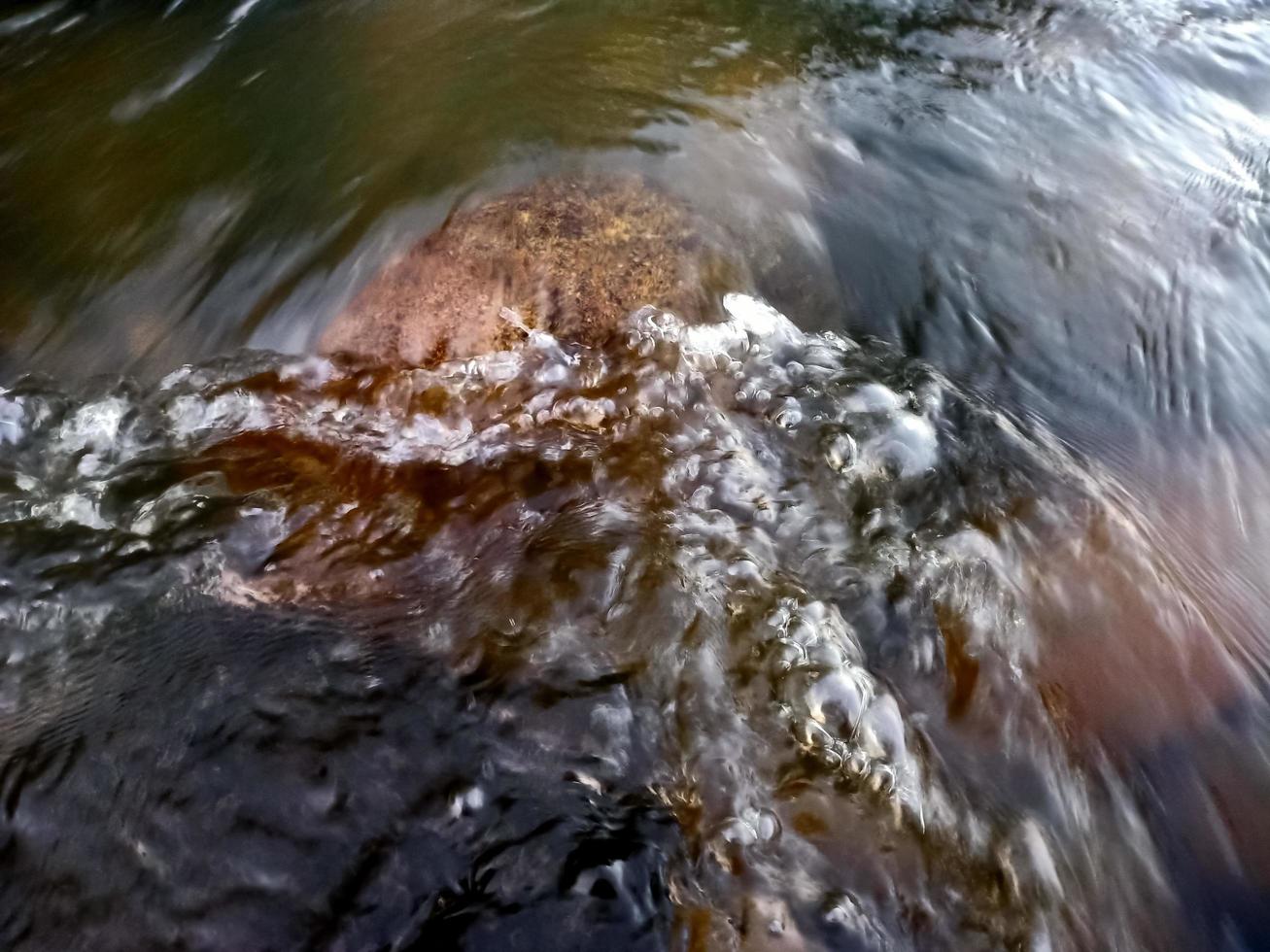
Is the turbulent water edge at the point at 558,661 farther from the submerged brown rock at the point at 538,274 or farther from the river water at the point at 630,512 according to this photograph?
the submerged brown rock at the point at 538,274

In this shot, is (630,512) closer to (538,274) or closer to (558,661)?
(558,661)

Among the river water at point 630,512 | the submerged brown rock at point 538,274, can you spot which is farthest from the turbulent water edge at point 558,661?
the submerged brown rock at point 538,274

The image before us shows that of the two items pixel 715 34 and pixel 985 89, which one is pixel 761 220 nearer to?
pixel 715 34

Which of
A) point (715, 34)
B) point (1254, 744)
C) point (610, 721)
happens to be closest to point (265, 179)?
point (715, 34)

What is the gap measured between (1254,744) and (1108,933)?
967 mm

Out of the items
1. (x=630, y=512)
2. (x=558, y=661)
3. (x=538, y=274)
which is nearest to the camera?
(x=558, y=661)

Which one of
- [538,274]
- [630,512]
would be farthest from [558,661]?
[538,274]

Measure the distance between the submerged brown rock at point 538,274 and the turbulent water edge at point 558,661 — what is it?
14 cm

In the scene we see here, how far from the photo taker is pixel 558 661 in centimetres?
259

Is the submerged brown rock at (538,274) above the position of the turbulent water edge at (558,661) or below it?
above

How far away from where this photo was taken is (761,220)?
4098 mm

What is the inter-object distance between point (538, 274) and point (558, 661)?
6.13 feet

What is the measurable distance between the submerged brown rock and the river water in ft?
0.44

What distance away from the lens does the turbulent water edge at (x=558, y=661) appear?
6.97 feet
